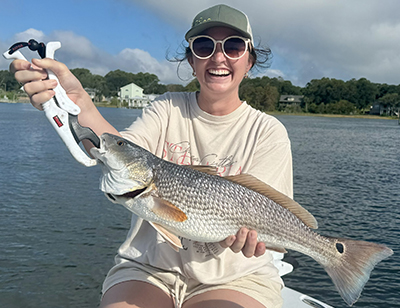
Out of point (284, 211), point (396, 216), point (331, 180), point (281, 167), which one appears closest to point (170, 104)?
point (281, 167)

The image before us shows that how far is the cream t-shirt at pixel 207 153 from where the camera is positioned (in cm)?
332

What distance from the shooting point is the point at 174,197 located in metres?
2.86

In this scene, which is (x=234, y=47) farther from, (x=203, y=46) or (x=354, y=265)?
(x=354, y=265)

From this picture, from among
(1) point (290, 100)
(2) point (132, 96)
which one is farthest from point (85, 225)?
(1) point (290, 100)

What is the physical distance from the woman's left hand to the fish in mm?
49

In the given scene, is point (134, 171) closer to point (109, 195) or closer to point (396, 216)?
point (109, 195)

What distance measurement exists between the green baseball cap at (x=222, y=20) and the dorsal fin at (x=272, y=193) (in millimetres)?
1493

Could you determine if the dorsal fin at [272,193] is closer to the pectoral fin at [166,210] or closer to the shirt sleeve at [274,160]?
the shirt sleeve at [274,160]

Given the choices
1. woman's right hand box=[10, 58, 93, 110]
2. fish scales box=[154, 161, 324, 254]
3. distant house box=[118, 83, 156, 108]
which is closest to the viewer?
woman's right hand box=[10, 58, 93, 110]

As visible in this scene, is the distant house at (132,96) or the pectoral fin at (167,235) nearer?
the pectoral fin at (167,235)

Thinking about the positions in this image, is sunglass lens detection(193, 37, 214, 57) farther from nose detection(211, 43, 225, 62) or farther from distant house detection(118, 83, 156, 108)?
distant house detection(118, 83, 156, 108)

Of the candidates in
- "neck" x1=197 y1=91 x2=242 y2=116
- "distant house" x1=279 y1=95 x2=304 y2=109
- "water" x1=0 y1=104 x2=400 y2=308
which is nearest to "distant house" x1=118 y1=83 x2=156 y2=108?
"distant house" x1=279 y1=95 x2=304 y2=109

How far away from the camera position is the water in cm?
724

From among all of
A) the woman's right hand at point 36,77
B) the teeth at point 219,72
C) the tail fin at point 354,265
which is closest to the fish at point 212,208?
the tail fin at point 354,265
